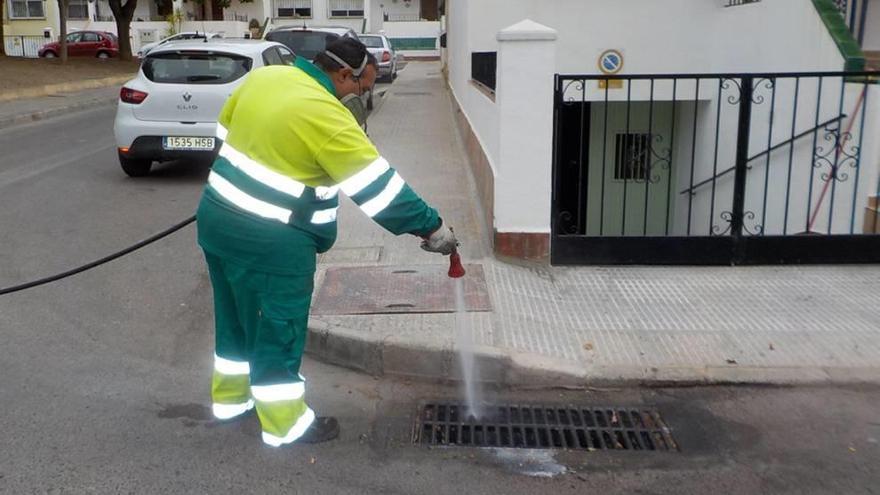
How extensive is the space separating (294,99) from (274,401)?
1349 millimetres

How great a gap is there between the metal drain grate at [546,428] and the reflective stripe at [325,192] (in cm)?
122

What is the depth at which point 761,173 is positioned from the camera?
9.00 meters

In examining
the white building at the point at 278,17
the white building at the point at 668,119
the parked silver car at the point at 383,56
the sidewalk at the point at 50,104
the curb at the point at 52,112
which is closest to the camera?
the white building at the point at 668,119

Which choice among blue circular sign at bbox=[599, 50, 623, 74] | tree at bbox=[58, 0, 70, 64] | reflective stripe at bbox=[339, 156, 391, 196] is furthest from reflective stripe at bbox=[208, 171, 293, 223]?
tree at bbox=[58, 0, 70, 64]

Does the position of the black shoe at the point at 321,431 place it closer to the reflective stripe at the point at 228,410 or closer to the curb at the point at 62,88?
the reflective stripe at the point at 228,410

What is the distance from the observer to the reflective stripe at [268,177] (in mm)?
3709

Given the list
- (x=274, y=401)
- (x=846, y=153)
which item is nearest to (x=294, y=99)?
(x=274, y=401)

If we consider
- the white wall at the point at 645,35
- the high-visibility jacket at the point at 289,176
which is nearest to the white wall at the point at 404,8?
the white wall at the point at 645,35

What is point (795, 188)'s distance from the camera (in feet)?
26.9

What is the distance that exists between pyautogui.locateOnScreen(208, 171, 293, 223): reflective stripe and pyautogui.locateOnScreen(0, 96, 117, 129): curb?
1442 centimetres

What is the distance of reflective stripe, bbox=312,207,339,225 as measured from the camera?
3.88 metres

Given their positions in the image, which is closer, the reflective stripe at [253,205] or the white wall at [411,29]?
the reflective stripe at [253,205]

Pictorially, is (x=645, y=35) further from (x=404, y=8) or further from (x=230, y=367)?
(x=404, y=8)

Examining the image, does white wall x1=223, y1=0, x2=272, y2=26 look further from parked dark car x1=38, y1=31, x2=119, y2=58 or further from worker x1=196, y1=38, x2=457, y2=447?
worker x1=196, y1=38, x2=457, y2=447
